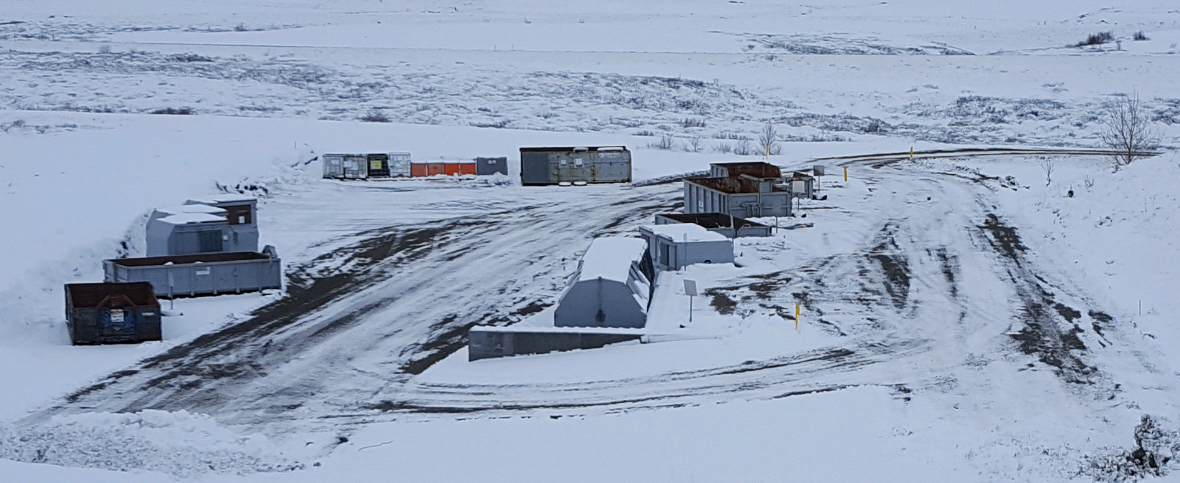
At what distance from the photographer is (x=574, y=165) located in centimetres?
4041

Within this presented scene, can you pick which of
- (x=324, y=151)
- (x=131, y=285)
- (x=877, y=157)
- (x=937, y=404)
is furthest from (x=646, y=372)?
(x=877, y=157)

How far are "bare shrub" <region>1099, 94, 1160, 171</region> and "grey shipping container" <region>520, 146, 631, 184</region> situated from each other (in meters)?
18.0

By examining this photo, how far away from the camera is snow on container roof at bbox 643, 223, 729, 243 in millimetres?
24984

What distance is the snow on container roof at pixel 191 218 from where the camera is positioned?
2406cm

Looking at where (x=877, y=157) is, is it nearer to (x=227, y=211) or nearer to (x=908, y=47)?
(x=227, y=211)

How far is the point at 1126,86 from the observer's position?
236ft

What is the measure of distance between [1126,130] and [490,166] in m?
31.5

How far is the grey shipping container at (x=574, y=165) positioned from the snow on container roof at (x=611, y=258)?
1610 cm

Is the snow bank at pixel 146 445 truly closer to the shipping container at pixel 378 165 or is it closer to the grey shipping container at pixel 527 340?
the grey shipping container at pixel 527 340

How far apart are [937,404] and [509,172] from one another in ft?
94.5

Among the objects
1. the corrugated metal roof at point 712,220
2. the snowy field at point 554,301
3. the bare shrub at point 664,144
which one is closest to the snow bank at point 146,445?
the snowy field at point 554,301

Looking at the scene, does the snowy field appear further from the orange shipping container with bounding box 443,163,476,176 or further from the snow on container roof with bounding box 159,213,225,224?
the snow on container roof with bounding box 159,213,225,224

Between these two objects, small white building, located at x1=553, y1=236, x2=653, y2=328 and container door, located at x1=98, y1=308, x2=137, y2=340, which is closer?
container door, located at x1=98, y1=308, x2=137, y2=340

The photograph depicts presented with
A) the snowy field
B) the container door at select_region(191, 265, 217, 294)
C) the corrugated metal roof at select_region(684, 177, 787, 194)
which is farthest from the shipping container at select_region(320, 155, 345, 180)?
the container door at select_region(191, 265, 217, 294)
